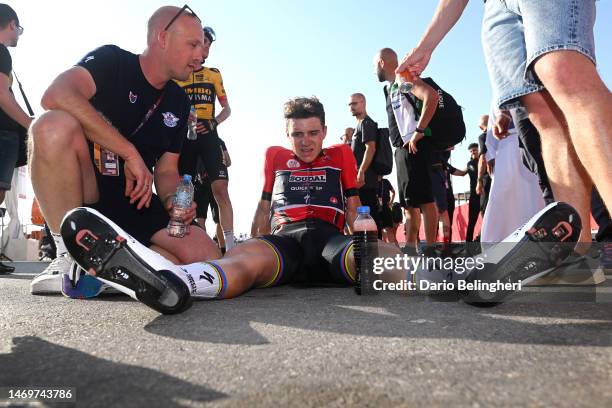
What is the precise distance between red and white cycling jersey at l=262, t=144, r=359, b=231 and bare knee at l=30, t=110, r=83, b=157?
1.32 meters

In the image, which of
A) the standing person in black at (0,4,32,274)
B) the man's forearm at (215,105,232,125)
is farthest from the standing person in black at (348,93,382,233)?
the standing person in black at (0,4,32,274)

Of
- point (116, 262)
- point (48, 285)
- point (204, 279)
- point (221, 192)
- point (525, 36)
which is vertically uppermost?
point (525, 36)

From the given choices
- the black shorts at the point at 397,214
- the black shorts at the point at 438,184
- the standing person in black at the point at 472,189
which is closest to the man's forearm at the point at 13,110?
the black shorts at the point at 438,184

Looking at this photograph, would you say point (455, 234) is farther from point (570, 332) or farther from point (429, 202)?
point (570, 332)

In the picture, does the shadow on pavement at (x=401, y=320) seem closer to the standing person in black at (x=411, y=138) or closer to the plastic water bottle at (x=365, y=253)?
the plastic water bottle at (x=365, y=253)

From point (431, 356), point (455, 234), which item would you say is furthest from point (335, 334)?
point (455, 234)

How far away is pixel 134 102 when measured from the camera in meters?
2.30

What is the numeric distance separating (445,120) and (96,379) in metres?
3.51

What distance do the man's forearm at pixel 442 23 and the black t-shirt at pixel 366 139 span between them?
3.08 meters

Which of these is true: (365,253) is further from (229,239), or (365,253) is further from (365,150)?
(365,150)

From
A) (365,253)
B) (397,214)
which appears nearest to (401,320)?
(365,253)

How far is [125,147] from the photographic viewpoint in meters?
1.95

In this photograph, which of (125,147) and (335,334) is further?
(125,147)

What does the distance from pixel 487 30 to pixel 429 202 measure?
2084 millimetres
